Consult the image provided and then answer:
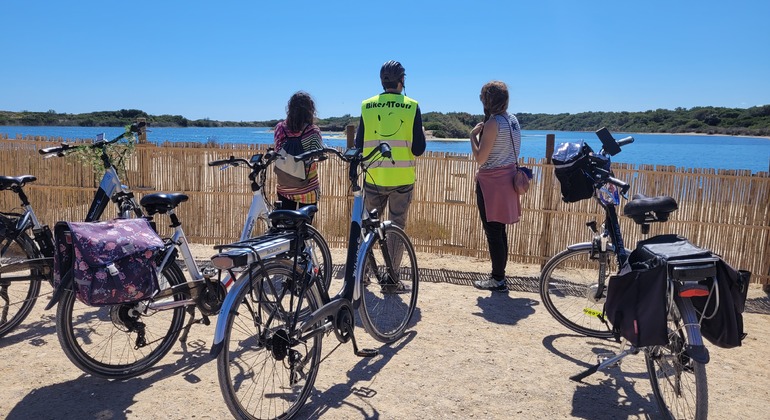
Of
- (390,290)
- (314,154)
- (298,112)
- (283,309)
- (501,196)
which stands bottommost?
(390,290)

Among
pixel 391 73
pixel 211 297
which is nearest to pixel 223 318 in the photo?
pixel 211 297

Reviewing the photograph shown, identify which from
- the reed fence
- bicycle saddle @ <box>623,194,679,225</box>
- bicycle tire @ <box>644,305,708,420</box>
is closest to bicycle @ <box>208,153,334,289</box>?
bicycle saddle @ <box>623,194,679,225</box>

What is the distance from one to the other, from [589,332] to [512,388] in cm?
122

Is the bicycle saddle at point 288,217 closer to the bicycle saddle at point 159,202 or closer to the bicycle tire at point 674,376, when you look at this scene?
the bicycle saddle at point 159,202

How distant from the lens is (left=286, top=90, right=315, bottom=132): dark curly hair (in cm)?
470

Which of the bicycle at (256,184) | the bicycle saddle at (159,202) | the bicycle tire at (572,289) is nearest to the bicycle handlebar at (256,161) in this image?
the bicycle at (256,184)

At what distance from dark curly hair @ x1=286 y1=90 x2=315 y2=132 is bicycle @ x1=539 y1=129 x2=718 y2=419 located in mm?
2242

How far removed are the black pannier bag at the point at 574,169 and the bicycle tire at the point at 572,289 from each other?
45cm

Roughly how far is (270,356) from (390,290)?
4.69 ft

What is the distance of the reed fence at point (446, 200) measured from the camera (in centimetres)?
617

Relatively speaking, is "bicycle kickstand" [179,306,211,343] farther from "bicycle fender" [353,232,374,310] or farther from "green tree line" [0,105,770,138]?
"green tree line" [0,105,770,138]

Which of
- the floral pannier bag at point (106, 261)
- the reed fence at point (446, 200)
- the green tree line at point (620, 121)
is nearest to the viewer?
the floral pannier bag at point (106, 261)

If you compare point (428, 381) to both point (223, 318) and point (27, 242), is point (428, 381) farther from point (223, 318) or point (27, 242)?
point (27, 242)

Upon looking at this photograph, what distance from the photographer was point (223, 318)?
2627 millimetres
